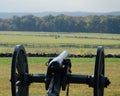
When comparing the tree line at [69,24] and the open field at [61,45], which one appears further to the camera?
the tree line at [69,24]

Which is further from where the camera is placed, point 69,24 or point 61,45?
point 69,24

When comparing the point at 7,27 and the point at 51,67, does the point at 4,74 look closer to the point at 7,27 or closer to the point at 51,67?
the point at 51,67

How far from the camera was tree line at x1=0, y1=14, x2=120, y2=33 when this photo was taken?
521ft

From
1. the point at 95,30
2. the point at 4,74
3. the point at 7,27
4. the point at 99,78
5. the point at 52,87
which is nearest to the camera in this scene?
the point at 52,87

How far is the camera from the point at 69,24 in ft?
537

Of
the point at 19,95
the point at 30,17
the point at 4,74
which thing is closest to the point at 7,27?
the point at 30,17

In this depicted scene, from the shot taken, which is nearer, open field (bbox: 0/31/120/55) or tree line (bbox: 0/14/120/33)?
open field (bbox: 0/31/120/55)

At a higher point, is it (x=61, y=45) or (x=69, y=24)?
(x=61, y=45)

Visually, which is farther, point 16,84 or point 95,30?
point 95,30

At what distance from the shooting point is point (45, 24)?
16550cm

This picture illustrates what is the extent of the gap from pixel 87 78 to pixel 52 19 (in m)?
158

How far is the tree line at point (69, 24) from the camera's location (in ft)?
521

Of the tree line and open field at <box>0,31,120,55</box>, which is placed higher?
open field at <box>0,31,120,55</box>

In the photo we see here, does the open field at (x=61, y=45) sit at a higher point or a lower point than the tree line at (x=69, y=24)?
higher
